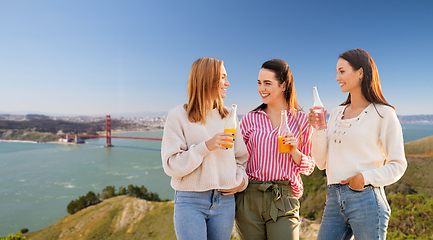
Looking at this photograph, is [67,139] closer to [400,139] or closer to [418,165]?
[418,165]

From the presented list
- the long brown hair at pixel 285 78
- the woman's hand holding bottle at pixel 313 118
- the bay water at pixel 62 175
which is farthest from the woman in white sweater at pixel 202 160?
the bay water at pixel 62 175

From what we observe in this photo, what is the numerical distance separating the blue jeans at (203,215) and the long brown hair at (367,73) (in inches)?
43.8

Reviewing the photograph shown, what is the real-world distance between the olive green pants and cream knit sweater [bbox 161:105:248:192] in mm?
114

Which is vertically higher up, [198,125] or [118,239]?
[198,125]

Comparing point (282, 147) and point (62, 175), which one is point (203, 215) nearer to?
point (282, 147)

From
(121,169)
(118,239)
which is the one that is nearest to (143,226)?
(118,239)

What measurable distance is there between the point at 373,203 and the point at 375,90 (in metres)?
0.68

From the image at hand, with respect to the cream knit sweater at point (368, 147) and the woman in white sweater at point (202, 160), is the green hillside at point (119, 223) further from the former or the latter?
the cream knit sweater at point (368, 147)

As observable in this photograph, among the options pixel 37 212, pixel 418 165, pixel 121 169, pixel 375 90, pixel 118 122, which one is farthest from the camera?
pixel 118 122

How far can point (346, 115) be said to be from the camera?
173 centimetres

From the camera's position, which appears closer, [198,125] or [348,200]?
[348,200]

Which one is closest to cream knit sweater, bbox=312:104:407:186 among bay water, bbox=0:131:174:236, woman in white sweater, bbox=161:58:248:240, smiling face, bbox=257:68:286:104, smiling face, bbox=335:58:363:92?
smiling face, bbox=335:58:363:92

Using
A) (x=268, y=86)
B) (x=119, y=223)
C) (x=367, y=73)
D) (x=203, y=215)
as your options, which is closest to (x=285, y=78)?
(x=268, y=86)

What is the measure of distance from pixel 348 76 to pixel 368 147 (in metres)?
0.46
